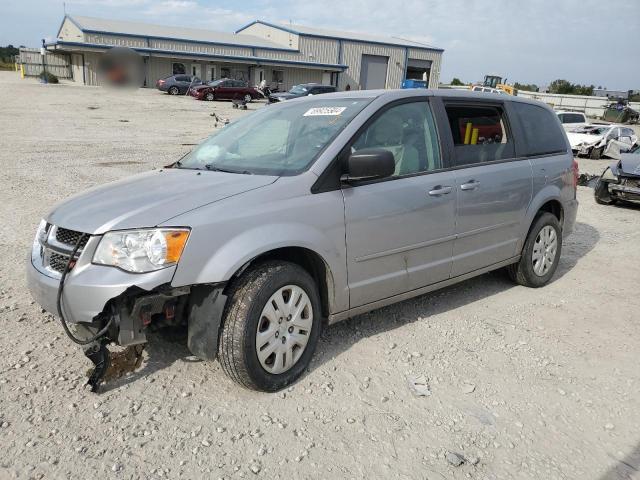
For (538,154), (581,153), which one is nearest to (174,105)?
(581,153)

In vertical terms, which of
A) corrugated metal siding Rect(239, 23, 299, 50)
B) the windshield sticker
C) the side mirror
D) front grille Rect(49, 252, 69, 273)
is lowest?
front grille Rect(49, 252, 69, 273)

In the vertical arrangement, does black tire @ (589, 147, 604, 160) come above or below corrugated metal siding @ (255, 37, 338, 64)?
below

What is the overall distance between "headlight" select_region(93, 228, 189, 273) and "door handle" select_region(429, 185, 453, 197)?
6.38ft

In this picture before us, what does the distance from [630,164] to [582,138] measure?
10.3 meters

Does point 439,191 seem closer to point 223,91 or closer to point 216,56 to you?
point 223,91

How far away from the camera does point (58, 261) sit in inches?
122

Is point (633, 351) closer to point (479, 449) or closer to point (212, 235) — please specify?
point (479, 449)

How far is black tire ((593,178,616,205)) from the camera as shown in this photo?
35.1 feet

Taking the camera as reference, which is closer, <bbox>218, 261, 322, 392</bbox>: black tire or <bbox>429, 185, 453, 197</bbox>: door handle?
<bbox>218, 261, 322, 392</bbox>: black tire

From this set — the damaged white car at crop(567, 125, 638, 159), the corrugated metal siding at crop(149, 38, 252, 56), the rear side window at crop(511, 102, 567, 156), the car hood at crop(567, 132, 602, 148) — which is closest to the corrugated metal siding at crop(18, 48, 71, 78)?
the corrugated metal siding at crop(149, 38, 252, 56)

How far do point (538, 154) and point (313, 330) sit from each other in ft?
10.3

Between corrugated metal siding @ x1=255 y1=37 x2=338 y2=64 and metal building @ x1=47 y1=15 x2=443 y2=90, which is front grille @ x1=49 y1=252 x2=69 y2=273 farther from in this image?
corrugated metal siding @ x1=255 y1=37 x2=338 y2=64

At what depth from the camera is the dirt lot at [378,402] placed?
8.77ft

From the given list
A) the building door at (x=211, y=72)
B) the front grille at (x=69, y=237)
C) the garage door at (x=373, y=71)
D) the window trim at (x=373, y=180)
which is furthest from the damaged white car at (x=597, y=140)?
the garage door at (x=373, y=71)
